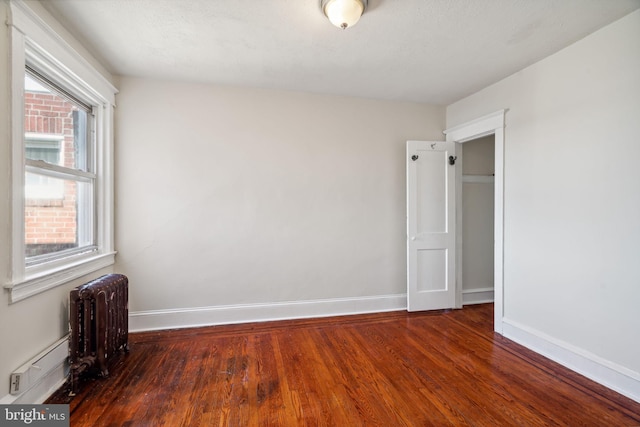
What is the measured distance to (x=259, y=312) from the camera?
10.3ft

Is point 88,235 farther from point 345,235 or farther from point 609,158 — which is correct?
point 609,158

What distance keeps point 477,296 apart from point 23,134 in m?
4.66

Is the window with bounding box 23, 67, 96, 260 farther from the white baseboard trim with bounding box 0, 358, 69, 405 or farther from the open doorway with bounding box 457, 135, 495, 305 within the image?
the open doorway with bounding box 457, 135, 495, 305

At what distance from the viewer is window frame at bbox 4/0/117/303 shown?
1623 mm

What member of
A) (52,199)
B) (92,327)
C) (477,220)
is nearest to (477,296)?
(477,220)

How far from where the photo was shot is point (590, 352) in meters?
2.11

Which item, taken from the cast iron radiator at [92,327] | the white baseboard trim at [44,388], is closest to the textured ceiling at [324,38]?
the cast iron radiator at [92,327]

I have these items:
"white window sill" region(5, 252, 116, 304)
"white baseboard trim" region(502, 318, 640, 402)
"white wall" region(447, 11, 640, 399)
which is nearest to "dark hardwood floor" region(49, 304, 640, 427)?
"white baseboard trim" region(502, 318, 640, 402)

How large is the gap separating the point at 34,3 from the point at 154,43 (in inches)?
26.4

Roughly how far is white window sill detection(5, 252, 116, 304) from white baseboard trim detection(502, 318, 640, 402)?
3795mm

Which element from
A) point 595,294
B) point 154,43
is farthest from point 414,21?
point 595,294

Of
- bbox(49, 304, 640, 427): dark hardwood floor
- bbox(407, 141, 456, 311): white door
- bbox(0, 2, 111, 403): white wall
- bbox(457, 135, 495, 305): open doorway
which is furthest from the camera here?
bbox(457, 135, 495, 305): open doorway

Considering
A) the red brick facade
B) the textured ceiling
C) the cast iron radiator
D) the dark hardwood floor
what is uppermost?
the textured ceiling

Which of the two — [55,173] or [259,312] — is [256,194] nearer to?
[259,312]
